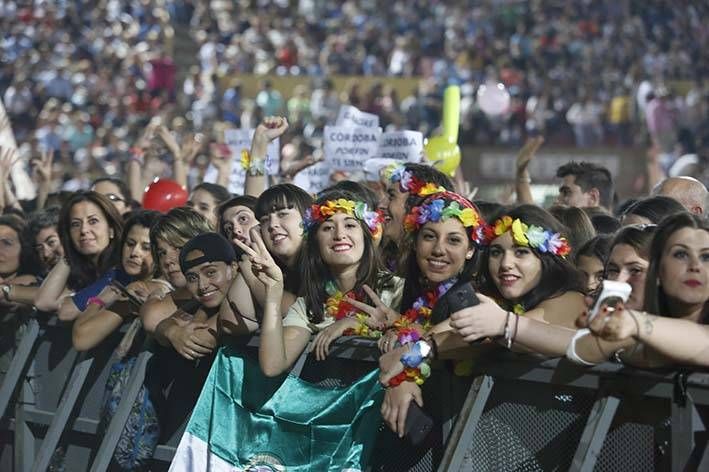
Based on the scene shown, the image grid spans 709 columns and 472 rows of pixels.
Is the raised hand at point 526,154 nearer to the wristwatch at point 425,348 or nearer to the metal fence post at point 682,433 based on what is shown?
the wristwatch at point 425,348

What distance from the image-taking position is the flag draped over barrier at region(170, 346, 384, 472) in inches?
215

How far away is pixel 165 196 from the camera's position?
1041cm

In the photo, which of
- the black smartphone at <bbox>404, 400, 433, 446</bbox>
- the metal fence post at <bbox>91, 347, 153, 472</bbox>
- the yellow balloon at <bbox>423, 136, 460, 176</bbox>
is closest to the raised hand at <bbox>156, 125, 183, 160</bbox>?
the yellow balloon at <bbox>423, 136, 460, 176</bbox>

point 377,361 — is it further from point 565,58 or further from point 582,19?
point 582,19

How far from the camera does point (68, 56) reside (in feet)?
94.1

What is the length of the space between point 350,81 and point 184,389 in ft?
72.6

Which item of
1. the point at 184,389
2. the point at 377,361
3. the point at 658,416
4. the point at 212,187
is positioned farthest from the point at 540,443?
the point at 212,187

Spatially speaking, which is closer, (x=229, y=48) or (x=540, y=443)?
(x=540, y=443)

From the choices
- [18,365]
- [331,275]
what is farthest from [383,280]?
[18,365]

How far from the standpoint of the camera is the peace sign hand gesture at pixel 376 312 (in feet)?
18.4

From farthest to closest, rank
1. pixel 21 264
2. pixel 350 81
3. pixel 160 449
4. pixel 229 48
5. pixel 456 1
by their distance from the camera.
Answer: pixel 456 1, pixel 229 48, pixel 350 81, pixel 21 264, pixel 160 449

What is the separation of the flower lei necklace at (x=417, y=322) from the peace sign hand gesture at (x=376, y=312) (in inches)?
1.8

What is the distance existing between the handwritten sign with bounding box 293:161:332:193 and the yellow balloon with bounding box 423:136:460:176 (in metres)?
1.03

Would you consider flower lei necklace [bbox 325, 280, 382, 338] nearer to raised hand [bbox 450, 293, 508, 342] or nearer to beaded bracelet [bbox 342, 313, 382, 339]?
beaded bracelet [bbox 342, 313, 382, 339]
